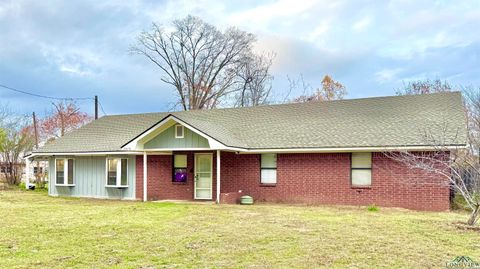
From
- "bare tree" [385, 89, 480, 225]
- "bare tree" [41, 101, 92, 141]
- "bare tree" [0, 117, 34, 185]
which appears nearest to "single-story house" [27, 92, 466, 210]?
"bare tree" [385, 89, 480, 225]

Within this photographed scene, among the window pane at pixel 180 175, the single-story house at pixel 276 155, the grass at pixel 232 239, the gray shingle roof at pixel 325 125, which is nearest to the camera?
the grass at pixel 232 239

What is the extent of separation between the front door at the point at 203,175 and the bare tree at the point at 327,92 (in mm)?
22043

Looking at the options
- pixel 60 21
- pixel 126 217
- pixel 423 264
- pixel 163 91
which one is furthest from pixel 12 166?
pixel 423 264

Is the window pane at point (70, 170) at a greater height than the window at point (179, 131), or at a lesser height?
lesser

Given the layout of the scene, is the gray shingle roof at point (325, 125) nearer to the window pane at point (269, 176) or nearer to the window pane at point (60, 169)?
the window pane at point (60, 169)

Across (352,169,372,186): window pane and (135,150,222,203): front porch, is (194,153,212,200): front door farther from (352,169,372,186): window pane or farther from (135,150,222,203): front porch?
(352,169,372,186): window pane

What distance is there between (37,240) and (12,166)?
958 inches

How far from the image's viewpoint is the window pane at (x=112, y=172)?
21.3m

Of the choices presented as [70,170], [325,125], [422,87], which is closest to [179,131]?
[325,125]

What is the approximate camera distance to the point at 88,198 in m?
21.4

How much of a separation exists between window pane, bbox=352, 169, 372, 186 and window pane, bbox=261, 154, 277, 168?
315cm

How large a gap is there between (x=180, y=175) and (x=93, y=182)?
462cm

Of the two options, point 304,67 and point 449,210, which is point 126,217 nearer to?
point 449,210

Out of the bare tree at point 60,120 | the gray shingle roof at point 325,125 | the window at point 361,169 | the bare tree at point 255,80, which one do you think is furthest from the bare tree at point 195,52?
the window at point 361,169
